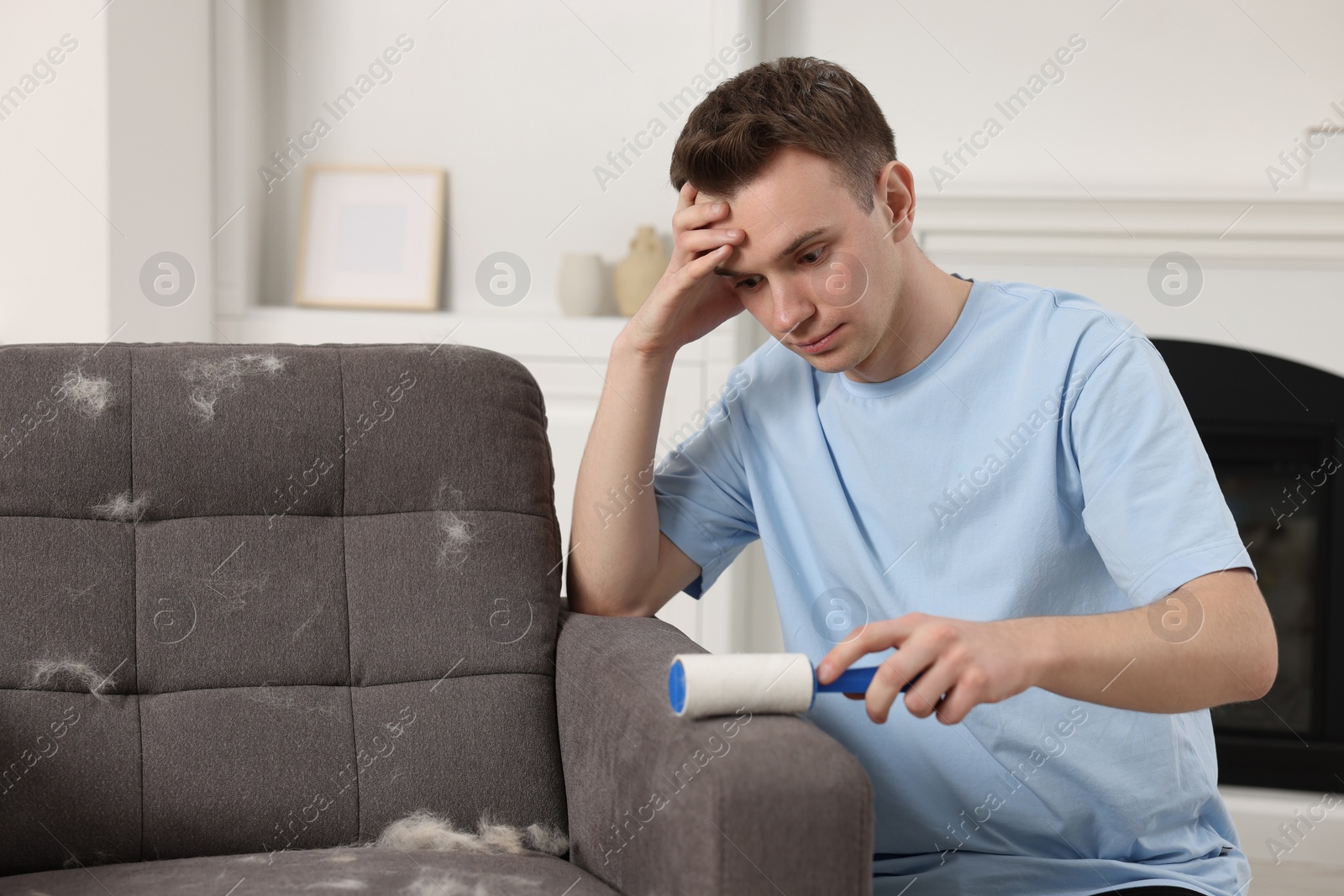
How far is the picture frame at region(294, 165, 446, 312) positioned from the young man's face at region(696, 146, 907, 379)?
1.57 meters

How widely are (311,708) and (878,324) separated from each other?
694 mm

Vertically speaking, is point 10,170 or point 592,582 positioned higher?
point 10,170

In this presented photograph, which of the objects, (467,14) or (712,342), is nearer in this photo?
(712,342)

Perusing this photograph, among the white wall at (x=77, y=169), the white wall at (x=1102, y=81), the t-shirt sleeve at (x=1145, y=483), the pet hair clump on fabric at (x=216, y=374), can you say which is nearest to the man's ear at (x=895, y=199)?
the t-shirt sleeve at (x=1145, y=483)

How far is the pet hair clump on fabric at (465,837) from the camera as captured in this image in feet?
3.65

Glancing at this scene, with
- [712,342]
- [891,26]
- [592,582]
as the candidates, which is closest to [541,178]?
[712,342]

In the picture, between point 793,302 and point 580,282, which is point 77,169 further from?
point 793,302

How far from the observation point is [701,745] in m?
0.84

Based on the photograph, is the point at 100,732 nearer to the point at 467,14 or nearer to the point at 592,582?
the point at 592,582

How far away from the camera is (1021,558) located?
1.04m

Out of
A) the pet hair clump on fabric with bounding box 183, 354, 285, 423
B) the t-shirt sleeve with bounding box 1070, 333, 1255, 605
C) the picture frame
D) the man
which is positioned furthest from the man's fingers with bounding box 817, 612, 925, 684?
the picture frame

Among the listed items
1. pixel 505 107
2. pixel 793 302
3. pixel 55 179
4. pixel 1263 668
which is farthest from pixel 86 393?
pixel 505 107

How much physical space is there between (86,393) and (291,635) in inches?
13.3

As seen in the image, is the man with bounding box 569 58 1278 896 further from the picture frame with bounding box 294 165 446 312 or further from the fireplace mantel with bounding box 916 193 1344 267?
the picture frame with bounding box 294 165 446 312
